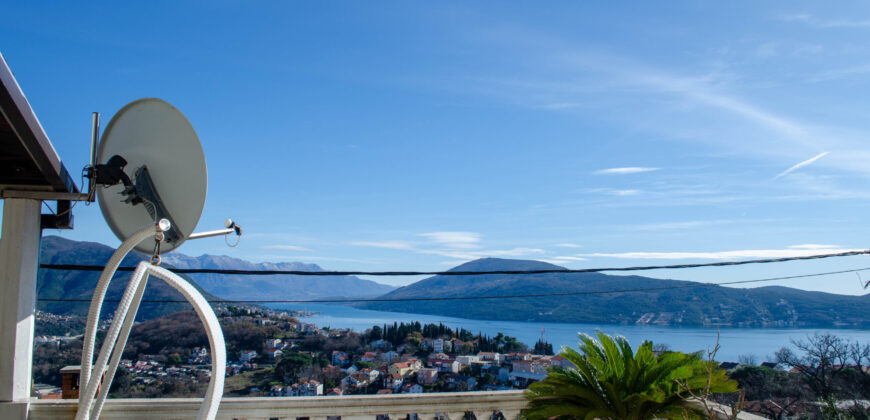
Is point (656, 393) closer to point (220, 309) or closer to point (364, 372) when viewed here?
point (364, 372)

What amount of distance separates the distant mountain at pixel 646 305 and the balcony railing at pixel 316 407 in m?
10.5

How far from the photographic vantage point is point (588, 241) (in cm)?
3419

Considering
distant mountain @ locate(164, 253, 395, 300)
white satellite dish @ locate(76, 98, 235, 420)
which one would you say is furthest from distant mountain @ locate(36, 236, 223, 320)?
distant mountain @ locate(164, 253, 395, 300)

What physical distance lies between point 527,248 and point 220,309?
2218 inches

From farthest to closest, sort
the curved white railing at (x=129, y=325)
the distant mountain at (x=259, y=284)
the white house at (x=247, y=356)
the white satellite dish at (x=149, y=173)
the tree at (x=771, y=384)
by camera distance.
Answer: the distant mountain at (x=259, y=284), the tree at (x=771, y=384), the white house at (x=247, y=356), the white satellite dish at (x=149, y=173), the curved white railing at (x=129, y=325)

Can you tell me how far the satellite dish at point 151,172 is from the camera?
279 centimetres

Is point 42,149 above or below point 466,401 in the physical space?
above

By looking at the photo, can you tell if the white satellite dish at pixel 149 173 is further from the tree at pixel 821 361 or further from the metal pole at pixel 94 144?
the tree at pixel 821 361

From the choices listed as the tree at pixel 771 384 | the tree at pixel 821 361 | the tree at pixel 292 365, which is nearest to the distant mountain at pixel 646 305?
the tree at pixel 821 361

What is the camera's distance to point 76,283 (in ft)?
18.3

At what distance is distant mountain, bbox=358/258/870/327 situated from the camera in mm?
16328

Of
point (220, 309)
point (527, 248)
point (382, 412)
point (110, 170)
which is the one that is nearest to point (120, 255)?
point (110, 170)

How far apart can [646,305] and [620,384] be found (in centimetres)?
1932

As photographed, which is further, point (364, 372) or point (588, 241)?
point (588, 241)
